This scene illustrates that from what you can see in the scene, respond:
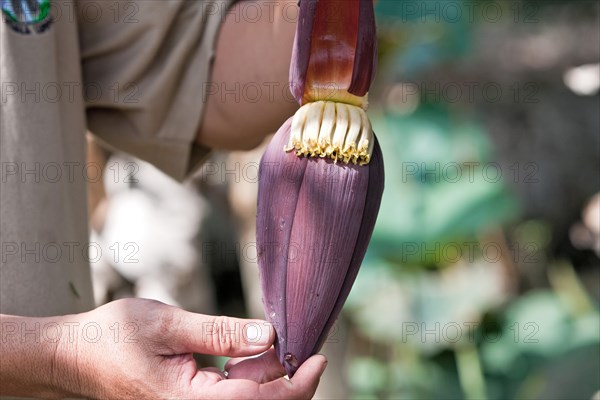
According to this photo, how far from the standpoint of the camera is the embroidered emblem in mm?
867

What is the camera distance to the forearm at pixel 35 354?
77cm

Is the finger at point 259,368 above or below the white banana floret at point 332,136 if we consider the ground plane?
below

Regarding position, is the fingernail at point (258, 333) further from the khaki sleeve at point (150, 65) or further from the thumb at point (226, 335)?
the khaki sleeve at point (150, 65)

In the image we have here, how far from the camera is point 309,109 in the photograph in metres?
0.68

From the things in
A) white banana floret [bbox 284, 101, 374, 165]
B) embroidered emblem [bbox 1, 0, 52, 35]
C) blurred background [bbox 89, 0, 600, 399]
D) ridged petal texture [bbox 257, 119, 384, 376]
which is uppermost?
embroidered emblem [bbox 1, 0, 52, 35]

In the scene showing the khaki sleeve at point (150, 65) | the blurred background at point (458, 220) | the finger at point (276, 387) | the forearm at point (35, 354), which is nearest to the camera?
the finger at point (276, 387)

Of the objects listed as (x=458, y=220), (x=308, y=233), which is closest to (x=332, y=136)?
(x=308, y=233)

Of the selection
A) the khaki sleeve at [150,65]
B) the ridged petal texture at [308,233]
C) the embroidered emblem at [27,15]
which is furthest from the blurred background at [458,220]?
the ridged petal texture at [308,233]

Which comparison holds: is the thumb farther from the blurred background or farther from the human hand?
the blurred background

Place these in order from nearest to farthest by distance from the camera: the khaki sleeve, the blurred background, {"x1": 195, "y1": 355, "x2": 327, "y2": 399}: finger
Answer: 1. {"x1": 195, "y1": 355, "x2": 327, "y2": 399}: finger
2. the khaki sleeve
3. the blurred background

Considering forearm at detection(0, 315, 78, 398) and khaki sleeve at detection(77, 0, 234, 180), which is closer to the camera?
forearm at detection(0, 315, 78, 398)

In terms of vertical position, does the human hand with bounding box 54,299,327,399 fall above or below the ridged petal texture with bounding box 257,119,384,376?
below

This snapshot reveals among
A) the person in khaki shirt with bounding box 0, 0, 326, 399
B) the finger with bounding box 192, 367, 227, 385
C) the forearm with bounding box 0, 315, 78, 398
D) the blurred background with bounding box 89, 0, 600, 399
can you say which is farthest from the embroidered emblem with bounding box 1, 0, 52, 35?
the blurred background with bounding box 89, 0, 600, 399

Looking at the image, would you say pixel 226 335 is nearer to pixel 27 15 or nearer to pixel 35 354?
pixel 35 354
